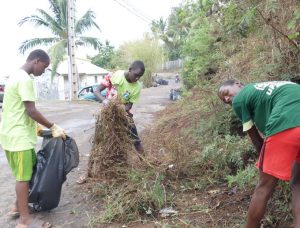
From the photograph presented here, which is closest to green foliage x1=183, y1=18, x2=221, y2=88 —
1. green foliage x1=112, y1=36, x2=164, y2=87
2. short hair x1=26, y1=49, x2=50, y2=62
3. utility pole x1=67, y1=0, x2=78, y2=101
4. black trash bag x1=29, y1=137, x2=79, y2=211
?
black trash bag x1=29, y1=137, x2=79, y2=211

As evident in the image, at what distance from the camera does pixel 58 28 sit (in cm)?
2758

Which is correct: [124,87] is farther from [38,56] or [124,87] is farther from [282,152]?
[282,152]

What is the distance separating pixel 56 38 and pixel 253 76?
24.7 m

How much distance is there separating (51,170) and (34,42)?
26.1 metres

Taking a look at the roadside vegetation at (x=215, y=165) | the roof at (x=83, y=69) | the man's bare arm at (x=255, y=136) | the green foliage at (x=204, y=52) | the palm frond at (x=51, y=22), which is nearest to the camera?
the man's bare arm at (x=255, y=136)

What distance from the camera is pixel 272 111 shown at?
2.71 metres

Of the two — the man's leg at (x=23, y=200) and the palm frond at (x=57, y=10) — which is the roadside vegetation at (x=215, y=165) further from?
the palm frond at (x=57, y=10)

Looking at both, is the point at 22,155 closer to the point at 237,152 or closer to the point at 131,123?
the point at 131,123

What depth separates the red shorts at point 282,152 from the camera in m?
2.55

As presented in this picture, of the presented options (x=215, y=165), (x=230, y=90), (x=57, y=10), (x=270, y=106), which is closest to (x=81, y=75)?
(x=57, y=10)

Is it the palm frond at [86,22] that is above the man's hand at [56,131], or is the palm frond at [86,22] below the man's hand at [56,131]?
above

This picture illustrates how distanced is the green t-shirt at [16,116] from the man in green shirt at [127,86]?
4.79 feet


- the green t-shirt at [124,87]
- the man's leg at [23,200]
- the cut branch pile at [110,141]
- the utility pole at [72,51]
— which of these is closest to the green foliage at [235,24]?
the green t-shirt at [124,87]

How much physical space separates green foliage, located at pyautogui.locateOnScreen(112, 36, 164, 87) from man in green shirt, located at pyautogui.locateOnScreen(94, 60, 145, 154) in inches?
1137
